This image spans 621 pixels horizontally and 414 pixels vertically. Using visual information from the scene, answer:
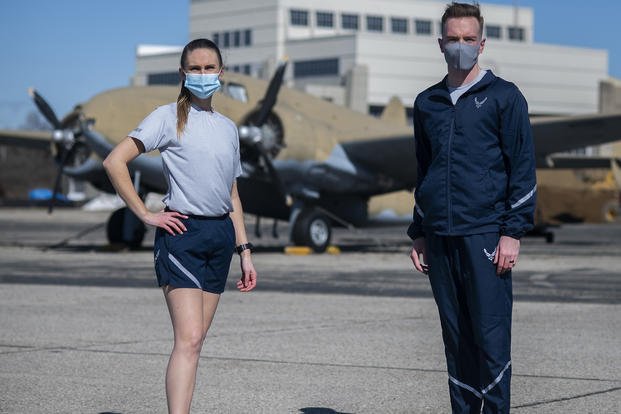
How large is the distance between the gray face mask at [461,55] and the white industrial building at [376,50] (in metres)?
89.0

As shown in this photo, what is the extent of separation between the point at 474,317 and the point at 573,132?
20.6 m

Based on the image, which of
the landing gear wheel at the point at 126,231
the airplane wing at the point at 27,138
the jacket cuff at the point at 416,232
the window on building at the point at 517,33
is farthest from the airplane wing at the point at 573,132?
the window on building at the point at 517,33

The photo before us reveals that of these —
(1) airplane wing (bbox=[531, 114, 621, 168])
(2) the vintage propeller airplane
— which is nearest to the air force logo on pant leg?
(2) the vintage propeller airplane

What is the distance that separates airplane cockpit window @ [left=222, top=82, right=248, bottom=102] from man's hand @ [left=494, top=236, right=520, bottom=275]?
20.8 m

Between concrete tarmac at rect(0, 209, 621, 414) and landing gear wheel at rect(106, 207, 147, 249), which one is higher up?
concrete tarmac at rect(0, 209, 621, 414)

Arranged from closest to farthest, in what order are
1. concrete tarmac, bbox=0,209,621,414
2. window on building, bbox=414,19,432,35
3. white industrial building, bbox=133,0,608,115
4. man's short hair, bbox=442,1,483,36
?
man's short hair, bbox=442,1,483,36 < concrete tarmac, bbox=0,209,621,414 < white industrial building, bbox=133,0,608,115 < window on building, bbox=414,19,432,35

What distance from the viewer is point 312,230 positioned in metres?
26.2

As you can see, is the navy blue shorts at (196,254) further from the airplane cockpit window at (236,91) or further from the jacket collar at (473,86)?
the airplane cockpit window at (236,91)

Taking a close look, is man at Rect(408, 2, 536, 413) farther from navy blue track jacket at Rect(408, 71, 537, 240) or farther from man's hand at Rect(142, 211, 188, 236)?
man's hand at Rect(142, 211, 188, 236)

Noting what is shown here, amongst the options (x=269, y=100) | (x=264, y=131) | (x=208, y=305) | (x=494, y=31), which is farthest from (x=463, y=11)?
(x=494, y=31)

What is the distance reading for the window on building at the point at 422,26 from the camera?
121188 millimetres

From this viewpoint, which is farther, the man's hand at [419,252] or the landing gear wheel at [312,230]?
the landing gear wheel at [312,230]

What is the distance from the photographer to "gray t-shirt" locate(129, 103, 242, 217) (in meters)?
5.88

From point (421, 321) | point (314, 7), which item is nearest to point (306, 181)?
point (421, 321)
